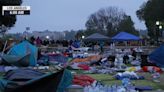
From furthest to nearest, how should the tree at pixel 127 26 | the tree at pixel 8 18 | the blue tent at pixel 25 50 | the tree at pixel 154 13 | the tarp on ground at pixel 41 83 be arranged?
the tree at pixel 127 26
the tree at pixel 154 13
the tree at pixel 8 18
the blue tent at pixel 25 50
the tarp on ground at pixel 41 83

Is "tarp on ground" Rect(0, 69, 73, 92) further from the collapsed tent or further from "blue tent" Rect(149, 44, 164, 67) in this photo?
the collapsed tent

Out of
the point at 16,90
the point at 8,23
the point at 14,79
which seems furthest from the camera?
the point at 8,23

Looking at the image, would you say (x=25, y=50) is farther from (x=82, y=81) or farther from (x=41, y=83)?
(x=41, y=83)

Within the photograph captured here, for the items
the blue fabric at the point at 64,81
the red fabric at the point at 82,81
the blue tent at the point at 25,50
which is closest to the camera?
the blue fabric at the point at 64,81

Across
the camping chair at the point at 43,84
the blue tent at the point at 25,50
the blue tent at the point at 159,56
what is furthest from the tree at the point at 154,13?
the camping chair at the point at 43,84

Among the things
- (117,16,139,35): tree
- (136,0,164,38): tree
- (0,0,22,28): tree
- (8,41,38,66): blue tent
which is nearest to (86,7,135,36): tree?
(117,16,139,35): tree

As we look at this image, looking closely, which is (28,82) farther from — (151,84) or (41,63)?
(41,63)

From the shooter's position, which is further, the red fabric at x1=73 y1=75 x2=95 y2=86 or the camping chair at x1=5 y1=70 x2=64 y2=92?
the red fabric at x1=73 y1=75 x2=95 y2=86

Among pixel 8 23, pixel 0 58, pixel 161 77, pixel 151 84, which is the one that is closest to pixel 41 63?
pixel 0 58

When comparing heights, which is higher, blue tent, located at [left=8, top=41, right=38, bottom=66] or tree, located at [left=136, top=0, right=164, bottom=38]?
tree, located at [left=136, top=0, right=164, bottom=38]

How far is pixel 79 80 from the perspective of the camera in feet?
54.1

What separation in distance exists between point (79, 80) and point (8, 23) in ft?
167

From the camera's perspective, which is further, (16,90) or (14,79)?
(14,79)

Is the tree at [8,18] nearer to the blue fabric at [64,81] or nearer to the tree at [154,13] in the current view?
the tree at [154,13]
